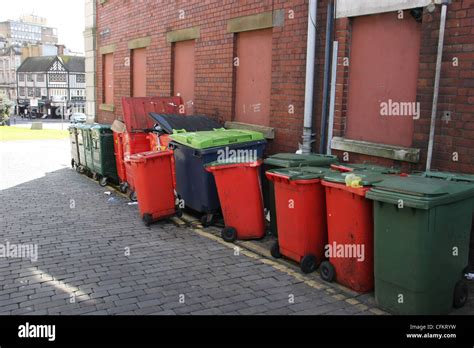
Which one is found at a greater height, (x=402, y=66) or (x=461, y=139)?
(x=402, y=66)

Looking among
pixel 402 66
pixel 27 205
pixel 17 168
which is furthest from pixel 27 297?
pixel 17 168

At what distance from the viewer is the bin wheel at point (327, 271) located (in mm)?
5156

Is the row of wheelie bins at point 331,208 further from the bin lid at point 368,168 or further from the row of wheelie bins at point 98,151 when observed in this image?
the row of wheelie bins at point 98,151

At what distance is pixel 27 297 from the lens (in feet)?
15.8

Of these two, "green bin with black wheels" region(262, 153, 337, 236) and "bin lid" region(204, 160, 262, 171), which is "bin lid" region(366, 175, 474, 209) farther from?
"bin lid" region(204, 160, 262, 171)

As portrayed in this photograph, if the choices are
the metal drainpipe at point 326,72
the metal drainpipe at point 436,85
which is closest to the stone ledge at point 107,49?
the metal drainpipe at point 326,72

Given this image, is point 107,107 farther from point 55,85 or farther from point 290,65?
point 55,85

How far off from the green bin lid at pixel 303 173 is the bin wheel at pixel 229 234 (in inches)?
55.1

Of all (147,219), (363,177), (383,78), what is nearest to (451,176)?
(363,177)

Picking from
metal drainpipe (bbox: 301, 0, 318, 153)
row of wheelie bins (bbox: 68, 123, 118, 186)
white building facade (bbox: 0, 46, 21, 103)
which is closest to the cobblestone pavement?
metal drainpipe (bbox: 301, 0, 318, 153)

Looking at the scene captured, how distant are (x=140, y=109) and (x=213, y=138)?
329cm

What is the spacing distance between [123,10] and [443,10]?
37.0 feet

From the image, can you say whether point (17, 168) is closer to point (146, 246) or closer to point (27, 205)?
point (27, 205)

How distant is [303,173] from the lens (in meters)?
5.45
